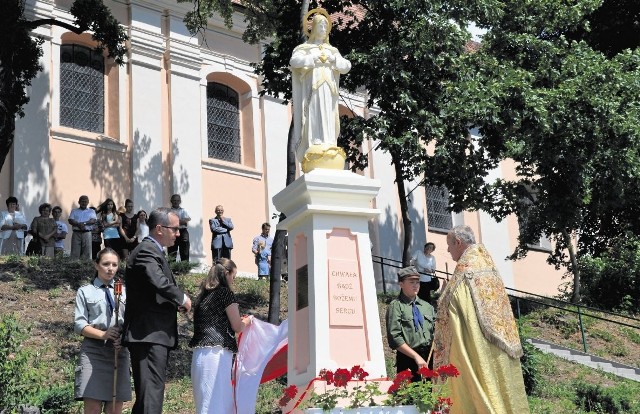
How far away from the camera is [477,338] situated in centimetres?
776

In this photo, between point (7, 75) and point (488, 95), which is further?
point (488, 95)

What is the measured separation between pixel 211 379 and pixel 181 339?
21.5ft

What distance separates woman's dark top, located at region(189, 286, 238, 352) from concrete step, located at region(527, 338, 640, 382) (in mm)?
11079

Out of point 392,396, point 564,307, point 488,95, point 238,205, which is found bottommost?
point 392,396

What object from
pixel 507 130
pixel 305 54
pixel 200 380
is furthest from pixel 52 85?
pixel 200 380

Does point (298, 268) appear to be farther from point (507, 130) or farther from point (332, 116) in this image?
point (507, 130)

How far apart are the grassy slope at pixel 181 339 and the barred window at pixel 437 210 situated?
877cm

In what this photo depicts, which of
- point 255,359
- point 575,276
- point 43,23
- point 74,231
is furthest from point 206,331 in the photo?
point 575,276

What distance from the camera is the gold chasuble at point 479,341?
7.65 metres

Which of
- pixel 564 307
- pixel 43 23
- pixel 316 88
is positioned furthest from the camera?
pixel 564 307

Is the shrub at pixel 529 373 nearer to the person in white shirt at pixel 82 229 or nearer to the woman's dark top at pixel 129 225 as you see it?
the woman's dark top at pixel 129 225

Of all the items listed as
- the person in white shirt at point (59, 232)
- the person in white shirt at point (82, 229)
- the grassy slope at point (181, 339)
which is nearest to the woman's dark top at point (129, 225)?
the person in white shirt at point (82, 229)

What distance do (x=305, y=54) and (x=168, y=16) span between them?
15.3m

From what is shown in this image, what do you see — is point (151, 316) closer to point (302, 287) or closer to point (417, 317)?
point (302, 287)
